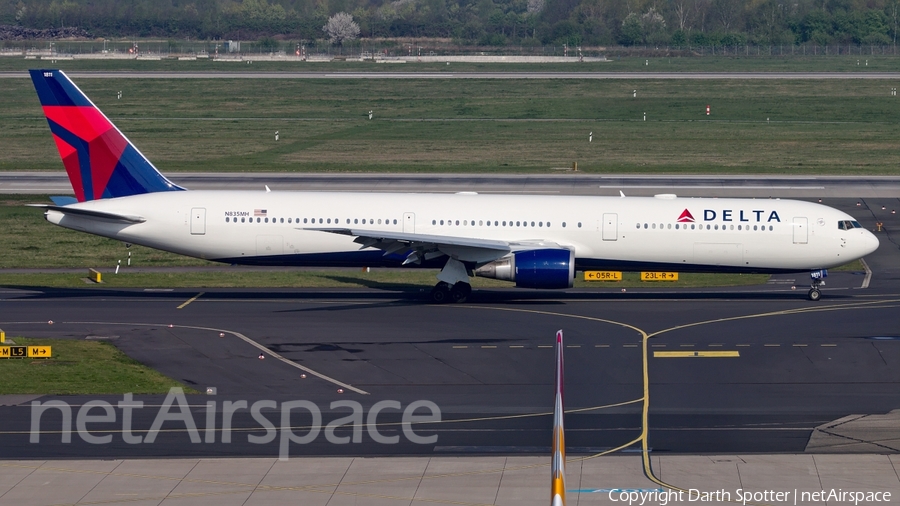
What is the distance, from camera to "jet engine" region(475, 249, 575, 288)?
3719 centimetres

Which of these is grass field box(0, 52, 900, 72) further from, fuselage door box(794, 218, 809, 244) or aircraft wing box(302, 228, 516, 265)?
aircraft wing box(302, 228, 516, 265)

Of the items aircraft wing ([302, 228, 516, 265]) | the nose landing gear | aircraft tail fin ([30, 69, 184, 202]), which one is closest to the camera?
aircraft wing ([302, 228, 516, 265])

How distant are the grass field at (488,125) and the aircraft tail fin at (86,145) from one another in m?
31.9

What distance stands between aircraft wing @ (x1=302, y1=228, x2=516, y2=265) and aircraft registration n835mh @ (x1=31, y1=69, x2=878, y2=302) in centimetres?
29

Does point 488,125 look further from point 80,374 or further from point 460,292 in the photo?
point 80,374

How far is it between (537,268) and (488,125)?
59.8 m

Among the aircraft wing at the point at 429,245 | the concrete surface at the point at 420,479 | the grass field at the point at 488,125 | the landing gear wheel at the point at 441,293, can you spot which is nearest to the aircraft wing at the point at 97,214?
the aircraft wing at the point at 429,245

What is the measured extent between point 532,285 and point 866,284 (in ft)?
48.0

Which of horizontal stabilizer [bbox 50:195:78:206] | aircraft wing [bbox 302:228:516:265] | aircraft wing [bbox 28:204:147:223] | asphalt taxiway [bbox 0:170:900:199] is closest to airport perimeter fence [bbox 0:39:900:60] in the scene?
asphalt taxiway [bbox 0:170:900:199]

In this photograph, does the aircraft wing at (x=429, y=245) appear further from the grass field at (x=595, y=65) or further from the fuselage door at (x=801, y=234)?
the grass field at (x=595, y=65)

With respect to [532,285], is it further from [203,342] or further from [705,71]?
[705,71]

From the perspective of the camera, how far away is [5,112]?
103125 mm

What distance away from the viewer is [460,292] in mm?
39344

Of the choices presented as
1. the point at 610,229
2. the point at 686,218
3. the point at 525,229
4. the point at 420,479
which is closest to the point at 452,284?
the point at 525,229
